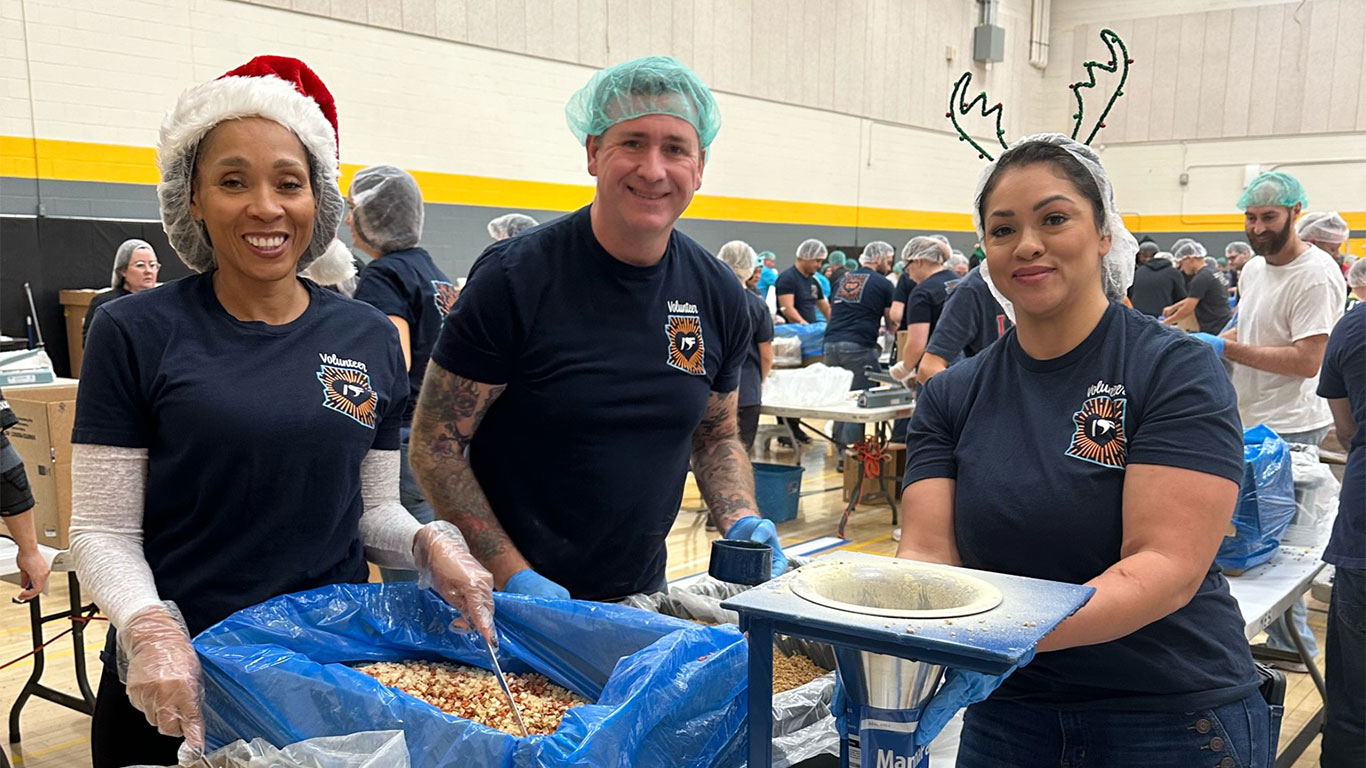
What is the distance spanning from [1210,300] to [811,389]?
429 cm

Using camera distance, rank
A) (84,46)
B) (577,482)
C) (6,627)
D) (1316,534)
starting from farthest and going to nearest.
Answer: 1. (84,46)
2. (6,627)
3. (1316,534)
4. (577,482)

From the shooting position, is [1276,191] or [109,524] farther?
[1276,191]

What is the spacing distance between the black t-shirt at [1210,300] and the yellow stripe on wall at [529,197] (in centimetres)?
509

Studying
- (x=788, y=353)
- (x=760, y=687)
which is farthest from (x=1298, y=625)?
(x=788, y=353)

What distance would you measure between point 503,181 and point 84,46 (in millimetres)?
3669

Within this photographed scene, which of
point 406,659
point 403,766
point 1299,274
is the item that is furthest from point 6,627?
point 1299,274

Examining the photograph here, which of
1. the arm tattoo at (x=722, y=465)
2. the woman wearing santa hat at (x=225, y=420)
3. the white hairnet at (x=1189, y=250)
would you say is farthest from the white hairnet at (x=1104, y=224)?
the white hairnet at (x=1189, y=250)

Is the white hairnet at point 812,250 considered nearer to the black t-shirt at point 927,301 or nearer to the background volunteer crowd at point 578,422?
the black t-shirt at point 927,301

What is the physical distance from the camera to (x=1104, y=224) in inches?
54.0

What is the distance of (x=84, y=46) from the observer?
7.03 meters

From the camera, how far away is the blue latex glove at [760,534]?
159 centimetres

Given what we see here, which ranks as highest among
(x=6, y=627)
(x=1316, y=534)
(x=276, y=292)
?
(x=276, y=292)

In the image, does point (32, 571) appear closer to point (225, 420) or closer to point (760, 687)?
point (225, 420)

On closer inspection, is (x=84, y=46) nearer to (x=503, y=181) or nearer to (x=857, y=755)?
(x=503, y=181)
